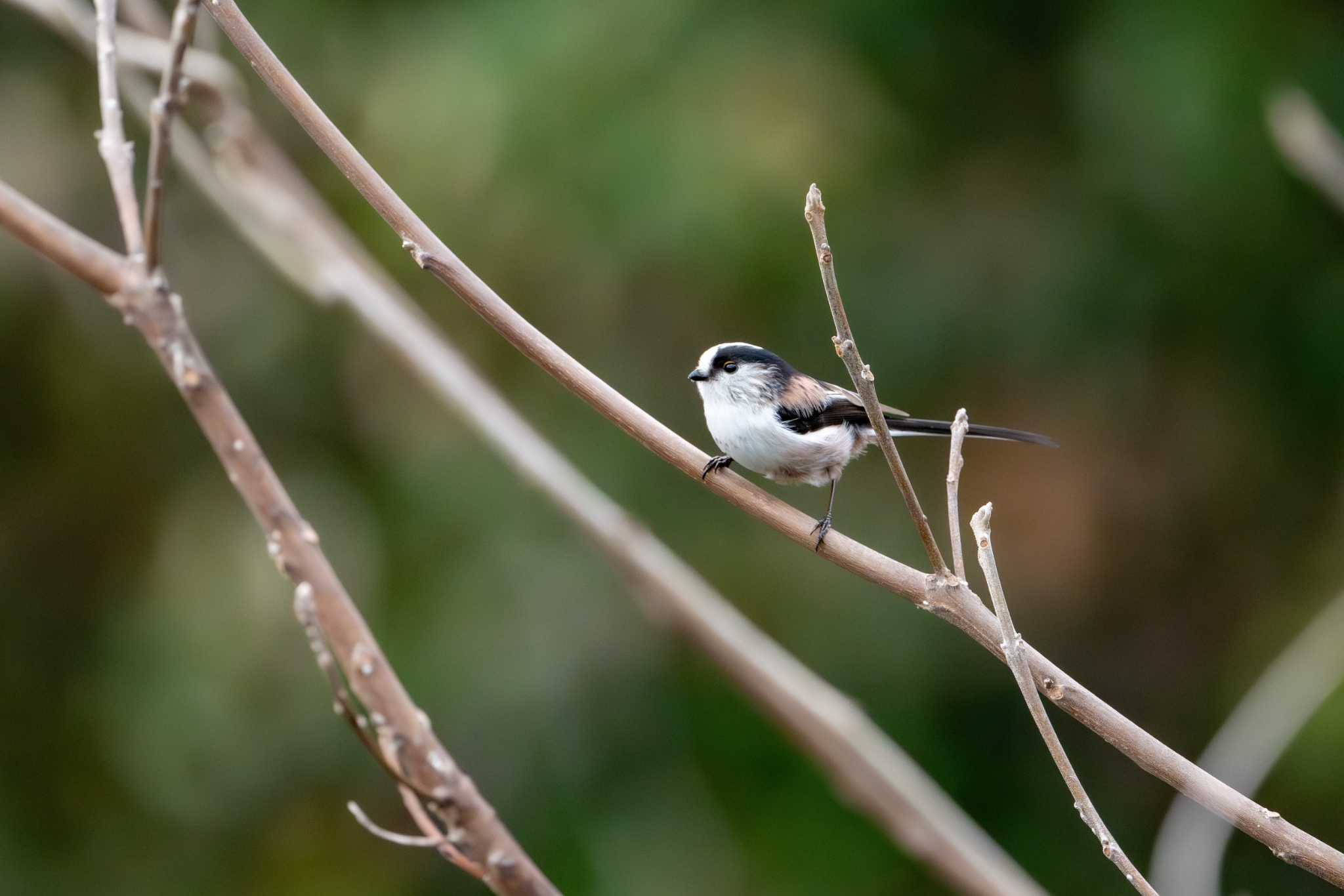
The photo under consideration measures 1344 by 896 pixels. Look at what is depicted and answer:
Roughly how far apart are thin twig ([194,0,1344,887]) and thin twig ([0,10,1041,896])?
0.71 metres

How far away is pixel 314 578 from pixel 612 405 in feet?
1.41

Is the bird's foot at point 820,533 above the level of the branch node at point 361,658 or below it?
below

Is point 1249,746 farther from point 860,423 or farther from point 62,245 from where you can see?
point 62,245

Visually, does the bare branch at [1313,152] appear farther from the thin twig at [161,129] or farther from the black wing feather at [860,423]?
the thin twig at [161,129]

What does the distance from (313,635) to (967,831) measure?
1934mm

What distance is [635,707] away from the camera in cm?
441

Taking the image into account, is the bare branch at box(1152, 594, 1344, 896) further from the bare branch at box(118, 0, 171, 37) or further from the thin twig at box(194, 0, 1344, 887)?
the bare branch at box(118, 0, 171, 37)

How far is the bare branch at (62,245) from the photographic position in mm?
1335

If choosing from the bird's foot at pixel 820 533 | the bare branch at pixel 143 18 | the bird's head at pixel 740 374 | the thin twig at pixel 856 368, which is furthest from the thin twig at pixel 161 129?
the bare branch at pixel 143 18

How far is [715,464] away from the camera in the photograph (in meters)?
1.85

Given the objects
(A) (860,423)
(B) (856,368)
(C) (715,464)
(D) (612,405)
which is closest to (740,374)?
(A) (860,423)

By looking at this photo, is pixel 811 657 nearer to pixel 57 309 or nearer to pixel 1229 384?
pixel 1229 384

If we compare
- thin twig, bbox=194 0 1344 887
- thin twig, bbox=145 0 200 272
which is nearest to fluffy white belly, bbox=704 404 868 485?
thin twig, bbox=194 0 1344 887

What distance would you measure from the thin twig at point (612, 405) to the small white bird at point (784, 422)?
43cm
